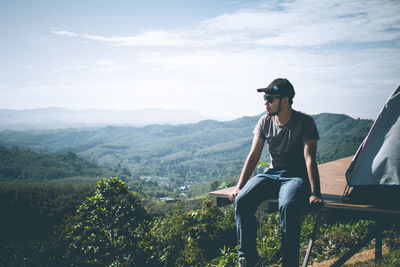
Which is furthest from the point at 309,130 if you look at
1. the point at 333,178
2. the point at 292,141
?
the point at 333,178

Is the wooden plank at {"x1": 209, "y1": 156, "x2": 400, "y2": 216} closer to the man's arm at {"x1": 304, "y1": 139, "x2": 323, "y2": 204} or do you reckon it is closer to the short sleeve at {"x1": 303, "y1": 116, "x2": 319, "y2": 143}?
the man's arm at {"x1": 304, "y1": 139, "x2": 323, "y2": 204}

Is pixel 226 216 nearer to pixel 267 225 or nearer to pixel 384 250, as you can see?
pixel 267 225

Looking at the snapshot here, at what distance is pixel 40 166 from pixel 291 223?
368ft

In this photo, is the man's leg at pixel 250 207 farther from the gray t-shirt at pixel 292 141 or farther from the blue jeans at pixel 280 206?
the gray t-shirt at pixel 292 141

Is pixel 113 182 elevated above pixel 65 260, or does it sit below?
above

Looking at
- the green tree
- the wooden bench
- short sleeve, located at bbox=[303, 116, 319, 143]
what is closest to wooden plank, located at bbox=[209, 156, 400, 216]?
the wooden bench

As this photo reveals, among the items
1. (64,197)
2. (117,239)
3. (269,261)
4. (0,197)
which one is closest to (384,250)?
(269,261)

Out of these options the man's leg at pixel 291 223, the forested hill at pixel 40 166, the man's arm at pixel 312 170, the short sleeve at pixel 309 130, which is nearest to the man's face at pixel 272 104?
the short sleeve at pixel 309 130

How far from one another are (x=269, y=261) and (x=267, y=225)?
127cm

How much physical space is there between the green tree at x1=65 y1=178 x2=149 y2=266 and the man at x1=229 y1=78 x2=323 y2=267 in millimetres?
2757

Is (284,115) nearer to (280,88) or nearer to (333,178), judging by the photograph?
(280,88)

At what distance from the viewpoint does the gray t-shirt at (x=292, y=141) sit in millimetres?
2576

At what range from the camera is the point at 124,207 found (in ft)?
16.8

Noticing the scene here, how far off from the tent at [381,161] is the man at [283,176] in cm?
39
